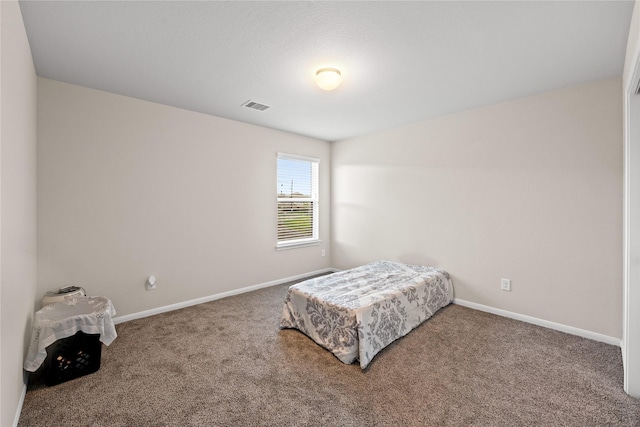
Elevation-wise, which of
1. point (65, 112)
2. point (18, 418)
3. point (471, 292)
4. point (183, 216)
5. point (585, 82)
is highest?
point (585, 82)

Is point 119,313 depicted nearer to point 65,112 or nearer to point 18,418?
point 18,418

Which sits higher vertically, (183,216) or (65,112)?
(65,112)

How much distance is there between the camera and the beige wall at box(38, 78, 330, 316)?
260 cm

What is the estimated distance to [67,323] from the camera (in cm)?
192

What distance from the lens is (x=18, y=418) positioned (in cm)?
162

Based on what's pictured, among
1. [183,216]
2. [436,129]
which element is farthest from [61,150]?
[436,129]

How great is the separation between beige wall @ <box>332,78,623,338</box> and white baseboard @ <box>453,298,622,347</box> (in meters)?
0.04

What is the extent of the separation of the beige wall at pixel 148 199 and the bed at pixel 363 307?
1414 mm

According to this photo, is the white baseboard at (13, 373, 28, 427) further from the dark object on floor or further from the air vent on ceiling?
the air vent on ceiling

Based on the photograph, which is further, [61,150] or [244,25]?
[61,150]

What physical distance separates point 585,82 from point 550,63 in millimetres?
668

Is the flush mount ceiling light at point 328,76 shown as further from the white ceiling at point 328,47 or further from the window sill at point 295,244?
the window sill at point 295,244

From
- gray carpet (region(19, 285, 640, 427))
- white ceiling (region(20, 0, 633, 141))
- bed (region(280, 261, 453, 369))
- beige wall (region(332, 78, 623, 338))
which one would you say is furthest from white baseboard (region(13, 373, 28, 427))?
beige wall (region(332, 78, 623, 338))

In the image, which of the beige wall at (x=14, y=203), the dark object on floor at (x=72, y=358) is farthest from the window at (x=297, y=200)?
Result: the beige wall at (x=14, y=203)
